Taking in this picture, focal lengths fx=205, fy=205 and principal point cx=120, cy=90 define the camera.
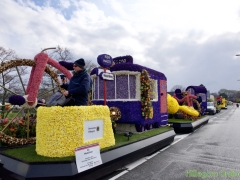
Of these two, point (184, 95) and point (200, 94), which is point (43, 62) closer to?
point (184, 95)

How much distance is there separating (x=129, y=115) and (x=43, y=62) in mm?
3619

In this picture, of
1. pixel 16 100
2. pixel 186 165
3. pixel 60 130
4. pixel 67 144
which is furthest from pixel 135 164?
pixel 16 100

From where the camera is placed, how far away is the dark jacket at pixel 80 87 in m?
4.39

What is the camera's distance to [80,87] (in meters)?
4.38

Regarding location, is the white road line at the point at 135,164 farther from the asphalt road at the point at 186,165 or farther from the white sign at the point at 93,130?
the white sign at the point at 93,130

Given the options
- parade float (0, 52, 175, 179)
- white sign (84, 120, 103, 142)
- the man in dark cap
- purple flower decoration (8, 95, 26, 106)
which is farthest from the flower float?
purple flower decoration (8, 95, 26, 106)

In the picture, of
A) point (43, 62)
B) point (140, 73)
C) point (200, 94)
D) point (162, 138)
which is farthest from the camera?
point (200, 94)

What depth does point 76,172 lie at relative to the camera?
3.72 m

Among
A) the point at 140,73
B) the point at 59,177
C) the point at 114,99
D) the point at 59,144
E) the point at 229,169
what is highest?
the point at 140,73

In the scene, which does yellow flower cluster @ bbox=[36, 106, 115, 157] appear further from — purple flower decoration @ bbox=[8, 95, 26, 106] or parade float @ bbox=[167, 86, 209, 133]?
parade float @ bbox=[167, 86, 209, 133]

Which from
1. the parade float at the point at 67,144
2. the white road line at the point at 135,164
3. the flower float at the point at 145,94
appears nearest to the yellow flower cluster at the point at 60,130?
the parade float at the point at 67,144

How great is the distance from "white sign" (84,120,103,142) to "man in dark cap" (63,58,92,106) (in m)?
0.50

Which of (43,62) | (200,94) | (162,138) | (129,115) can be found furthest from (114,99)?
(200,94)

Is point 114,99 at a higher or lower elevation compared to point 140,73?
lower
